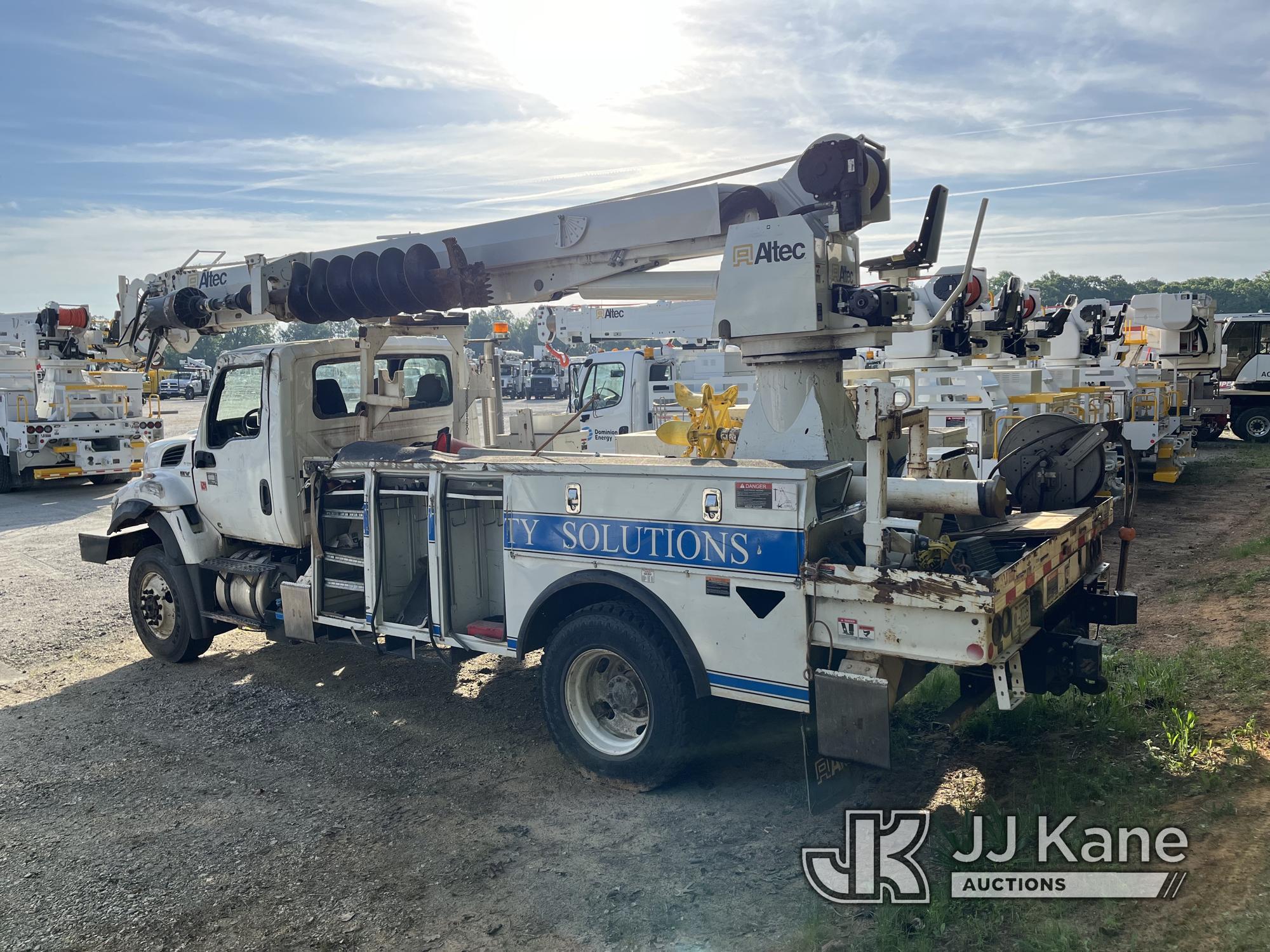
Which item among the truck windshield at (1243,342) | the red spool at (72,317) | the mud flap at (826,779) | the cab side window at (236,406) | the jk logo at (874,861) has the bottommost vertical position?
the jk logo at (874,861)

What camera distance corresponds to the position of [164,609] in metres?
7.71

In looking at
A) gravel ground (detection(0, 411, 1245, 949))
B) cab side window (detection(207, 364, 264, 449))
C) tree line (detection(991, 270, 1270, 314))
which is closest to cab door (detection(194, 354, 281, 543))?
cab side window (detection(207, 364, 264, 449))

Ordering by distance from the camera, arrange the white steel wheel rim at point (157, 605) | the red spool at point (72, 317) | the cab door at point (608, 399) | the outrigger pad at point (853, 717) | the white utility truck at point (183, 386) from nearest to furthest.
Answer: the outrigger pad at point (853, 717) < the white steel wheel rim at point (157, 605) < the red spool at point (72, 317) < the cab door at point (608, 399) < the white utility truck at point (183, 386)

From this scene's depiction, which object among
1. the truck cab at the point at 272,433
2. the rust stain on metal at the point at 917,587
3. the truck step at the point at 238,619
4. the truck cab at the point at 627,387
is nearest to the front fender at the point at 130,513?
the truck cab at the point at 272,433

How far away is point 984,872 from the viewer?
394 centimetres

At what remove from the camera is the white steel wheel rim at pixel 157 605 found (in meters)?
7.67

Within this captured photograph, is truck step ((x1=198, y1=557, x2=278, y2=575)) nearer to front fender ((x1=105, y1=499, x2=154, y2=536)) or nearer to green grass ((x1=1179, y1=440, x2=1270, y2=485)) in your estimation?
front fender ((x1=105, y1=499, x2=154, y2=536))

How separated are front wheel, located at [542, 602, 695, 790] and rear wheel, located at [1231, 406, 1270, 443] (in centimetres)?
2186

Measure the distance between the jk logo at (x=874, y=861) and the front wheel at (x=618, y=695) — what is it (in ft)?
2.88

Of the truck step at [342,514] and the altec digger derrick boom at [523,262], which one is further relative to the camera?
the truck step at [342,514]

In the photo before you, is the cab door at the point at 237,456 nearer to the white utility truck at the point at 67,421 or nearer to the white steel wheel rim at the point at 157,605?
the white steel wheel rim at the point at 157,605

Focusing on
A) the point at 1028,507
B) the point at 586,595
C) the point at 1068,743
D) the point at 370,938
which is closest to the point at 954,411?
the point at 1028,507

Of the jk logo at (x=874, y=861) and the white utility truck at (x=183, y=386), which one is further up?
the white utility truck at (x=183, y=386)

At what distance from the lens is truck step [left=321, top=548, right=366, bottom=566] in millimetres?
6250
